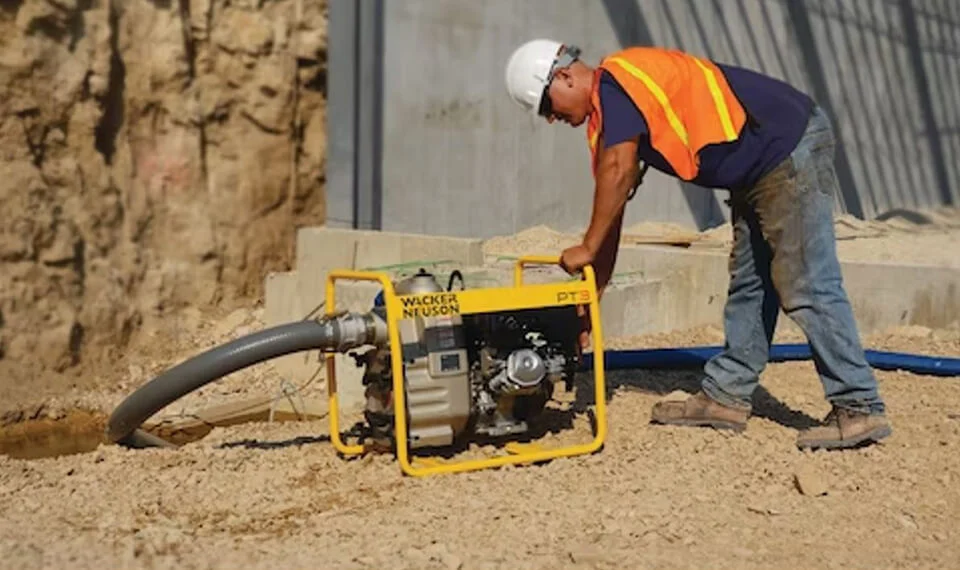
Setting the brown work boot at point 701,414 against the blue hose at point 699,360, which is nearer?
the brown work boot at point 701,414

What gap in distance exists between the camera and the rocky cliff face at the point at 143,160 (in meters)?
8.00

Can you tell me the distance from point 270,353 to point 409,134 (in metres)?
4.75

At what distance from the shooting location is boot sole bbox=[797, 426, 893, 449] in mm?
4195

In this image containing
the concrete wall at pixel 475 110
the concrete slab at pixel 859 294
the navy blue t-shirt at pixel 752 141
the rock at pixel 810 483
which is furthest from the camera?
the concrete wall at pixel 475 110

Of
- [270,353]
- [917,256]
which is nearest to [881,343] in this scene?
[917,256]

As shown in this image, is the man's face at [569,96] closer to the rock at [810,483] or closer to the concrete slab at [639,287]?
the rock at [810,483]

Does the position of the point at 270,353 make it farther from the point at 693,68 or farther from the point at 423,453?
the point at 693,68

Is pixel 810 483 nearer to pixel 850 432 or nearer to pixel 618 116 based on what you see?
pixel 850 432

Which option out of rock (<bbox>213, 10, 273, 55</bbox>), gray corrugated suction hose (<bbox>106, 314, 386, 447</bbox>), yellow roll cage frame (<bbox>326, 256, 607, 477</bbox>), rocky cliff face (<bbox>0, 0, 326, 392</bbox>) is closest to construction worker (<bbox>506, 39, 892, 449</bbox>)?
yellow roll cage frame (<bbox>326, 256, 607, 477</bbox>)

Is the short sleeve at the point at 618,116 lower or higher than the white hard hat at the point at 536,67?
lower

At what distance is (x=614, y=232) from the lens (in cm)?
425

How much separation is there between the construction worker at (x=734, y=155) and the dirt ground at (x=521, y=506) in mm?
371

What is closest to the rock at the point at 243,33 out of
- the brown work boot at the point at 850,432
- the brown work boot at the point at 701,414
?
the brown work boot at the point at 701,414

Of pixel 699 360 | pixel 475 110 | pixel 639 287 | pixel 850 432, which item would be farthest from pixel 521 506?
pixel 475 110
